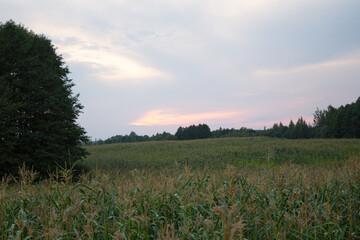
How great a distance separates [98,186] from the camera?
14.9ft

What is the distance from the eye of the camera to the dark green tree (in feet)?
56.5

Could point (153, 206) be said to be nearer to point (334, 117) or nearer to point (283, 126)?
point (334, 117)

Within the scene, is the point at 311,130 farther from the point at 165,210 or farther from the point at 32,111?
the point at 165,210

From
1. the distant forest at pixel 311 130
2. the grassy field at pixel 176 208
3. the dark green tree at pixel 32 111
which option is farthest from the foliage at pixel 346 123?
the grassy field at pixel 176 208

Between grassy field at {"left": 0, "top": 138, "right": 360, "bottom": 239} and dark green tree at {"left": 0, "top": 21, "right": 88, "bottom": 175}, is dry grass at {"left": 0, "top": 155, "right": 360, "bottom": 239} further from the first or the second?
dark green tree at {"left": 0, "top": 21, "right": 88, "bottom": 175}

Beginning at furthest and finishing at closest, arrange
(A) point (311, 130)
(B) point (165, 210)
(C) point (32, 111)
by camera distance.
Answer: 1. (A) point (311, 130)
2. (C) point (32, 111)
3. (B) point (165, 210)

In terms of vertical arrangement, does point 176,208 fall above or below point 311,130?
below

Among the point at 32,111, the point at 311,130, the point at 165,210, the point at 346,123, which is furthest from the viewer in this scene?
the point at 311,130

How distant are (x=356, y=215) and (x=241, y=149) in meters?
25.6

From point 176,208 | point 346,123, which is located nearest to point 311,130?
point 346,123

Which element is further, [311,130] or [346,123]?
[311,130]

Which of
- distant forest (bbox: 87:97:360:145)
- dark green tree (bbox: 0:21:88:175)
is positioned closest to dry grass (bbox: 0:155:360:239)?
dark green tree (bbox: 0:21:88:175)

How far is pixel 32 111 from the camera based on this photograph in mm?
18922

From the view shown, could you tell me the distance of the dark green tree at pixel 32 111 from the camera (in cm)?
1723
